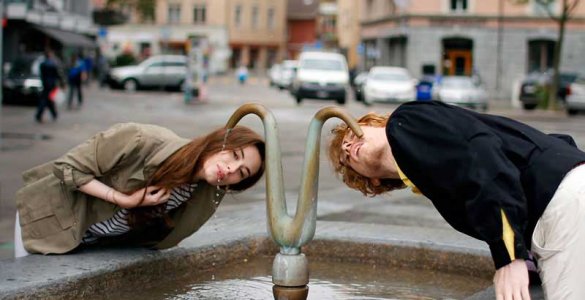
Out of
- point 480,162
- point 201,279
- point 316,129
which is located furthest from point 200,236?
point 480,162

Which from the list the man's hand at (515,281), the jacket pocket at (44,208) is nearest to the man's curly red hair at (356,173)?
the man's hand at (515,281)

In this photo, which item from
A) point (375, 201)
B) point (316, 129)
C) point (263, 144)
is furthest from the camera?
point (375, 201)

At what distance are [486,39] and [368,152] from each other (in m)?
52.0

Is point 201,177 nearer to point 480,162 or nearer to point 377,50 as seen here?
point 480,162

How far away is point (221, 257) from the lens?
5699 mm

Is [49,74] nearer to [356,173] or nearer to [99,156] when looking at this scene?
[99,156]

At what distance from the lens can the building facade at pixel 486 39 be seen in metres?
53.6

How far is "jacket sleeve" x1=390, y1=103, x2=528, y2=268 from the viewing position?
122 inches

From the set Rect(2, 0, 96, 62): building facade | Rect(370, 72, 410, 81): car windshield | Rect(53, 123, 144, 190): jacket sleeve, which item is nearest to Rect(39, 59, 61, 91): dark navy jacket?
Rect(2, 0, 96, 62): building facade

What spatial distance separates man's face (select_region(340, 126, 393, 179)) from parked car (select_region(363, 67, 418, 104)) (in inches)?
1355

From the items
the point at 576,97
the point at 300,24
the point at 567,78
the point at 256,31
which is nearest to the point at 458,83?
the point at 576,97

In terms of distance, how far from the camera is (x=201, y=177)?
4.48 m

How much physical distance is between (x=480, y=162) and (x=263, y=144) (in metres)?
1.40

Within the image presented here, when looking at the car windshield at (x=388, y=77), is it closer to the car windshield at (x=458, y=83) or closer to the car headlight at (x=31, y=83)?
the car windshield at (x=458, y=83)
